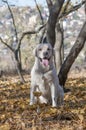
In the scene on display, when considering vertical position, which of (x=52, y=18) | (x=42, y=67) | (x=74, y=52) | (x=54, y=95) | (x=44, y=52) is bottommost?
(x=54, y=95)

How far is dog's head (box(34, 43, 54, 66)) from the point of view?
7.96 m

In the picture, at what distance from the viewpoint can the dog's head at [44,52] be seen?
313 inches

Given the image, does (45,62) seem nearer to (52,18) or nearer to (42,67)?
(42,67)

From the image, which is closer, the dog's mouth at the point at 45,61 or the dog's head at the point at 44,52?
the dog's head at the point at 44,52

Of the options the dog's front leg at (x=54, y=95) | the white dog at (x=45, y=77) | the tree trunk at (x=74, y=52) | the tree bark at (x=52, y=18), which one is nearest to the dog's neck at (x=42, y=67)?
the white dog at (x=45, y=77)

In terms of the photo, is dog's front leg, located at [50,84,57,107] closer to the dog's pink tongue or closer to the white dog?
the white dog

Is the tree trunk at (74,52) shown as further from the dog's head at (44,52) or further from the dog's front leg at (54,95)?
the dog's head at (44,52)

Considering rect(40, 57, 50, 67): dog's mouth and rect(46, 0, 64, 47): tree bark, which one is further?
rect(46, 0, 64, 47): tree bark

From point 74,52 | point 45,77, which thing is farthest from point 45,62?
point 74,52

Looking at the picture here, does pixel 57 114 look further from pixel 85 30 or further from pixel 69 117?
pixel 85 30

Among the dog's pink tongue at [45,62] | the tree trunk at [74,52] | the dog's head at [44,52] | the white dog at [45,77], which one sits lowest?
the white dog at [45,77]

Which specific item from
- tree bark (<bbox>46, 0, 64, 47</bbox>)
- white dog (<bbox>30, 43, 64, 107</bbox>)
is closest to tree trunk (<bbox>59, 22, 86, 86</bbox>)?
tree bark (<bbox>46, 0, 64, 47</bbox>)

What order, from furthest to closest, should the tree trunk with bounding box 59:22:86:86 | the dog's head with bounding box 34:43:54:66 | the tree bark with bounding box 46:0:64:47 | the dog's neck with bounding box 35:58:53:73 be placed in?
the tree bark with bounding box 46:0:64:47 → the tree trunk with bounding box 59:22:86:86 → the dog's neck with bounding box 35:58:53:73 → the dog's head with bounding box 34:43:54:66

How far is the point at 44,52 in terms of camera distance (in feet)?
26.1
